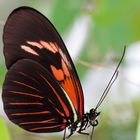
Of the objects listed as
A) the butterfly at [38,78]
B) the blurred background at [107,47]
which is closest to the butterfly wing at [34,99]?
the butterfly at [38,78]

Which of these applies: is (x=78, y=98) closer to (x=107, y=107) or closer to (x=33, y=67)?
(x=33, y=67)

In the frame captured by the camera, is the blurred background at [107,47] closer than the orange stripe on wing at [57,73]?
No

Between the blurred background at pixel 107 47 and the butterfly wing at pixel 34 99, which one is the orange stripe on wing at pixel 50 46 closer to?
the butterfly wing at pixel 34 99

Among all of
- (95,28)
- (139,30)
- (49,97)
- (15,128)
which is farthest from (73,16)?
(49,97)

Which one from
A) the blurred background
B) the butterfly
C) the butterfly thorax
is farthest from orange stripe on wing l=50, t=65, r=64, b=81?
the blurred background

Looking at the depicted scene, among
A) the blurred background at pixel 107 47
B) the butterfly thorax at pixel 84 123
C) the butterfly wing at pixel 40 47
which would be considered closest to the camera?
the butterfly wing at pixel 40 47

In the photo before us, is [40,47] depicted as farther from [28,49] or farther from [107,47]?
[107,47]

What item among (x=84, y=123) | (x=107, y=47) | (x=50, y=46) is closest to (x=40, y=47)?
(x=50, y=46)
